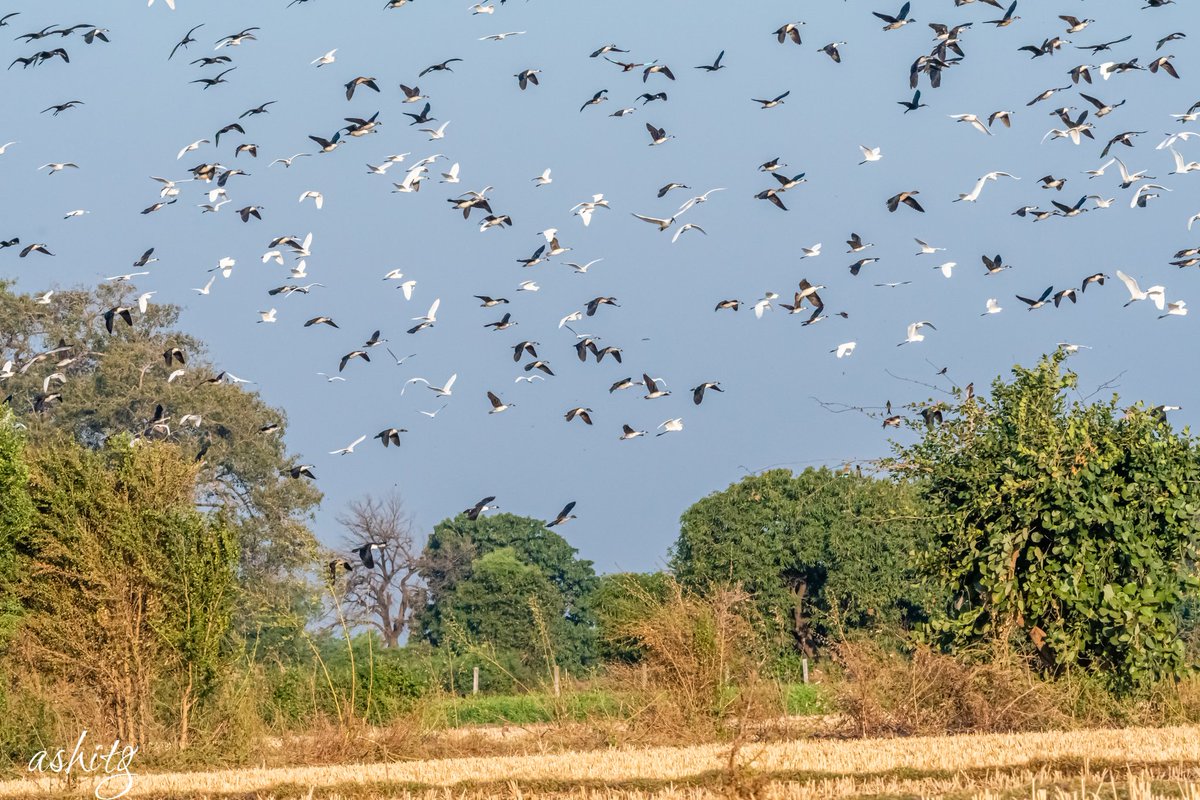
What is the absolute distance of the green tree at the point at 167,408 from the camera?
62062 mm

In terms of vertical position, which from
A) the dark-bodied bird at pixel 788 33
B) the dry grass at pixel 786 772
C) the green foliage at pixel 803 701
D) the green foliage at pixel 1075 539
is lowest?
the dry grass at pixel 786 772

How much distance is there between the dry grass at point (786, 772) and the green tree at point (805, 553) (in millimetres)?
37931

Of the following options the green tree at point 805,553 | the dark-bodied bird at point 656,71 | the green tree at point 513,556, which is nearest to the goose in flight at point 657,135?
the dark-bodied bird at point 656,71

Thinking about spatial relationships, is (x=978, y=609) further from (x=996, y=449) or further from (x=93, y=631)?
(x=93, y=631)

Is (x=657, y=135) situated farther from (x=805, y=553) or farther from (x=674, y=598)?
(x=805, y=553)

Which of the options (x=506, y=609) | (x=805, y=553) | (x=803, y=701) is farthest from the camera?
(x=506, y=609)

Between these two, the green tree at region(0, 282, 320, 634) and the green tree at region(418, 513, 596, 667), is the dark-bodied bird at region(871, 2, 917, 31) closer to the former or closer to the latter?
the green tree at region(0, 282, 320, 634)

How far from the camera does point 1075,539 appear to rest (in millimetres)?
22469

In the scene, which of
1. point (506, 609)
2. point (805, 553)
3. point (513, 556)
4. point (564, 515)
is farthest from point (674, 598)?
point (513, 556)

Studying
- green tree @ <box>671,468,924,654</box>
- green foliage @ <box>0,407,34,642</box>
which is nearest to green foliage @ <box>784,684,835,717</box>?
green foliage @ <box>0,407,34,642</box>

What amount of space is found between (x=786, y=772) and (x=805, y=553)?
148 ft

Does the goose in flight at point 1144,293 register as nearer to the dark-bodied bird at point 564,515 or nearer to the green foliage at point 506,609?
the dark-bodied bird at point 564,515

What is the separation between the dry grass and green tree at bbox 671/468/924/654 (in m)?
37.9

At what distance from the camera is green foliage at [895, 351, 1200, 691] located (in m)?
22.2
